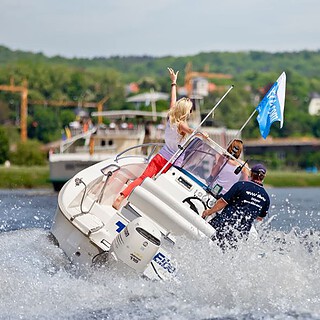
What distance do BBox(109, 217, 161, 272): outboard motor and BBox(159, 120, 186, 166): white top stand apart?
156 cm

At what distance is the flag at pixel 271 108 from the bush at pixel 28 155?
2523 inches

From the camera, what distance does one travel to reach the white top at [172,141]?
12883mm

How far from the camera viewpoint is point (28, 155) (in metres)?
78.8

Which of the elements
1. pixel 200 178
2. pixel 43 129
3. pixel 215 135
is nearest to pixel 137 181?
pixel 200 178

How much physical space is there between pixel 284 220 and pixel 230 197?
41.2 feet

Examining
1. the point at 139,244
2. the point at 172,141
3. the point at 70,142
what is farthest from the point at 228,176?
the point at 70,142

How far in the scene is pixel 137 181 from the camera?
13141 millimetres

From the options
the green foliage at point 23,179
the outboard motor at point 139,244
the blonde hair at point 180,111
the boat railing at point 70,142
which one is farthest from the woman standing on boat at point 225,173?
the green foliage at point 23,179

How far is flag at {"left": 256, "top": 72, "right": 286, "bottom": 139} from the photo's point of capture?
1306cm

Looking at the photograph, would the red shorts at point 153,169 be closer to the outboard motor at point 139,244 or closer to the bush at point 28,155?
the outboard motor at point 139,244

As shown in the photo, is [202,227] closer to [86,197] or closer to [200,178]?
[200,178]

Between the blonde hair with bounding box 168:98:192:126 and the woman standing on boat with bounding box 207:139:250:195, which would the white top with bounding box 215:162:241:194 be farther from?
the blonde hair with bounding box 168:98:192:126

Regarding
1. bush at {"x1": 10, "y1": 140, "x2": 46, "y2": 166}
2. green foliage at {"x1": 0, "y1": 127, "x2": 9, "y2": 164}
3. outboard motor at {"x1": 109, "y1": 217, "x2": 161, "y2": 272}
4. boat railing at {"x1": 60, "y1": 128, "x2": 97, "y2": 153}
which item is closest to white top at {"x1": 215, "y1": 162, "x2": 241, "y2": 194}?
outboard motor at {"x1": 109, "y1": 217, "x2": 161, "y2": 272}

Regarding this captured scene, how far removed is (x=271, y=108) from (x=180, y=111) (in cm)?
118
